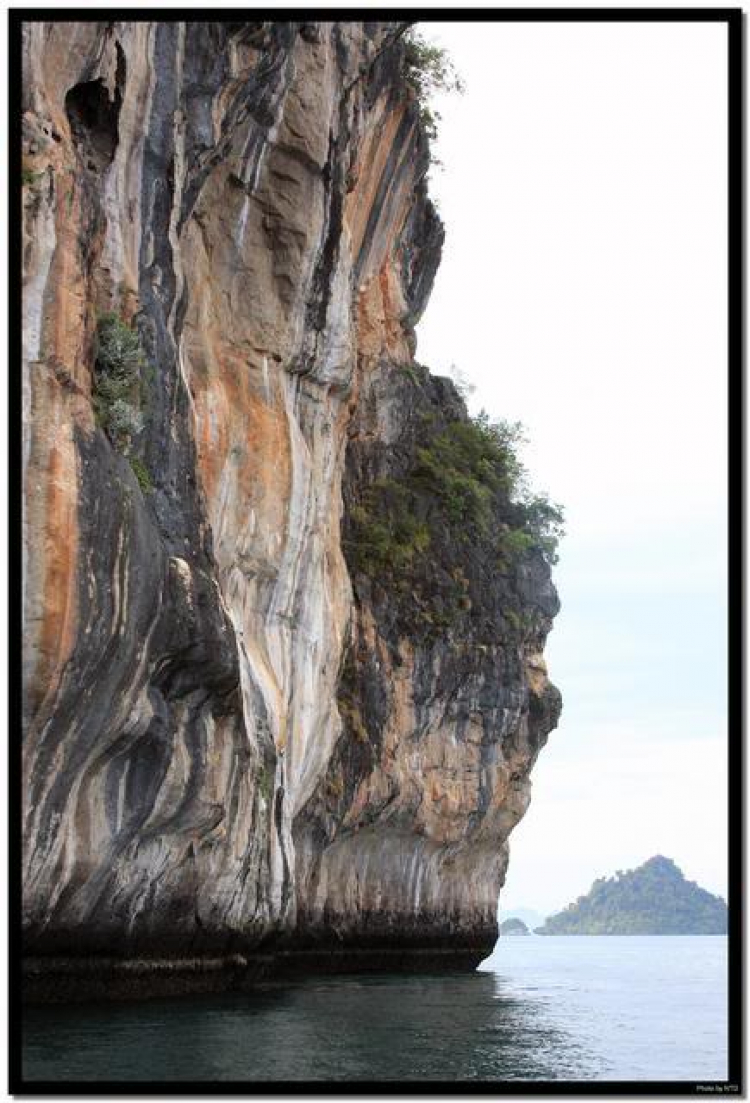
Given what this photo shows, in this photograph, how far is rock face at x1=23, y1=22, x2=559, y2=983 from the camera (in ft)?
40.8

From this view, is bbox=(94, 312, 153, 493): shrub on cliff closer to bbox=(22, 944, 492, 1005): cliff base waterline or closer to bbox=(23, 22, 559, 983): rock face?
bbox=(23, 22, 559, 983): rock face

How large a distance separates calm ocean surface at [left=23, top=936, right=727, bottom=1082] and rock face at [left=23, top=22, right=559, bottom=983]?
114 centimetres

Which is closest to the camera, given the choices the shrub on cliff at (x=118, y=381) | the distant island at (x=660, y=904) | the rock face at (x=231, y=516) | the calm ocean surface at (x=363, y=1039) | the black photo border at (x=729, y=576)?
the black photo border at (x=729, y=576)

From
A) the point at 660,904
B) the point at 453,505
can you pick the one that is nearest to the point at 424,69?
the point at 453,505

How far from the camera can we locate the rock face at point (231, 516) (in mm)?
12430

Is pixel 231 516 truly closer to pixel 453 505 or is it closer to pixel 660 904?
pixel 453 505

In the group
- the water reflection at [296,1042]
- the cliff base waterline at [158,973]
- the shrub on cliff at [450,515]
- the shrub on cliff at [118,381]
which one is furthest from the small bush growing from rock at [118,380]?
the shrub on cliff at [450,515]

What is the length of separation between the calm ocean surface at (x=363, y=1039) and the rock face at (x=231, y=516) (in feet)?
3.73

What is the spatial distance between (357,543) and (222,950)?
11735 millimetres

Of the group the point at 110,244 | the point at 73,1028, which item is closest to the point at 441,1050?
the point at 73,1028

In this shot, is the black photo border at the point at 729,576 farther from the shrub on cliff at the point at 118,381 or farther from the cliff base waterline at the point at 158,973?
the cliff base waterline at the point at 158,973

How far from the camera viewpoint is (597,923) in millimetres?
172250

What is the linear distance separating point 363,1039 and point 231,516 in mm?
7220

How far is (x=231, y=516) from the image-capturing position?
19.9 metres
